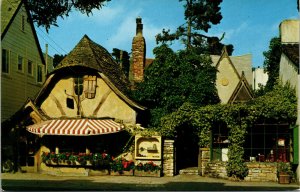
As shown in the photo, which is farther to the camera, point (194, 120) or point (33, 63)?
point (33, 63)

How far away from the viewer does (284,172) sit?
1706 centimetres

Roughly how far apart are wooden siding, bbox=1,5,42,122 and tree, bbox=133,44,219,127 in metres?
6.91

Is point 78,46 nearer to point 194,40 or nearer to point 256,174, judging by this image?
point 256,174

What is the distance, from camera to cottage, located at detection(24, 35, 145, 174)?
20.1 m

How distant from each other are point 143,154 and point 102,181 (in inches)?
114

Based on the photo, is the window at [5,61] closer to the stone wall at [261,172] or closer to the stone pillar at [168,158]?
the stone pillar at [168,158]

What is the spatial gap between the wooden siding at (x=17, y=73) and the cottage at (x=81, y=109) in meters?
2.84

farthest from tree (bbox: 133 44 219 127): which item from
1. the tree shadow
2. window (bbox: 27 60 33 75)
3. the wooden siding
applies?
window (bbox: 27 60 33 75)

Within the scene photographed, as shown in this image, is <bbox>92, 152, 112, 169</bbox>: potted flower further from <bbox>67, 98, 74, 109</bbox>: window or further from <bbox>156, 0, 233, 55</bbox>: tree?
<bbox>156, 0, 233, 55</bbox>: tree

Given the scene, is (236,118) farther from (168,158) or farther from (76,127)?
(76,127)

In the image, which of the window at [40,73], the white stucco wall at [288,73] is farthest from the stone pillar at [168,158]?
the window at [40,73]

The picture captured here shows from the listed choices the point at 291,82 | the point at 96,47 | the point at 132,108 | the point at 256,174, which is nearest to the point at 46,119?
the point at 132,108

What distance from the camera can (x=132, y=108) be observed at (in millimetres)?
20594

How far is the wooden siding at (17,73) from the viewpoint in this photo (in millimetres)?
22938
